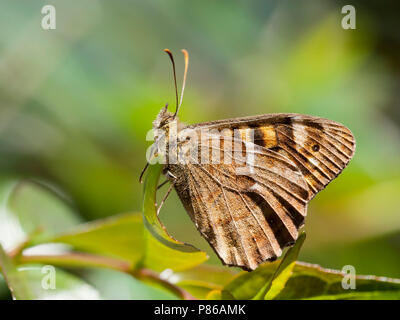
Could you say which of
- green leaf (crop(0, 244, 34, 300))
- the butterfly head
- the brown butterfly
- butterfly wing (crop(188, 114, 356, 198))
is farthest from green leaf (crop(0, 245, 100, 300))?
butterfly wing (crop(188, 114, 356, 198))

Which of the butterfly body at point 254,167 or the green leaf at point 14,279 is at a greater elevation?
the butterfly body at point 254,167

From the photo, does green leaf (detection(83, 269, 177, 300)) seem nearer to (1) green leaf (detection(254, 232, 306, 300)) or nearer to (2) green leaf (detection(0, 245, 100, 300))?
(2) green leaf (detection(0, 245, 100, 300))

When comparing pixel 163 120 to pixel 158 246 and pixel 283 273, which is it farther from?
pixel 283 273

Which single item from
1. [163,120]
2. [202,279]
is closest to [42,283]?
[202,279]

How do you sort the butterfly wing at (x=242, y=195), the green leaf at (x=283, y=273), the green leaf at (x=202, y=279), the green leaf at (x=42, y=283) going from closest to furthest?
1. the green leaf at (x=283, y=273)
2. the green leaf at (x=42, y=283)
3. the green leaf at (x=202, y=279)
4. the butterfly wing at (x=242, y=195)

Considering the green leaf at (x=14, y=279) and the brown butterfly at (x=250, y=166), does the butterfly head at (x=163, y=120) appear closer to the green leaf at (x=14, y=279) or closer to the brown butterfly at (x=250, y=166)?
the brown butterfly at (x=250, y=166)

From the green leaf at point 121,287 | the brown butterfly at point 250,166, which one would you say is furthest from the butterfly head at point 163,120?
the green leaf at point 121,287

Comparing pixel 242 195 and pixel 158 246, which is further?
pixel 242 195
